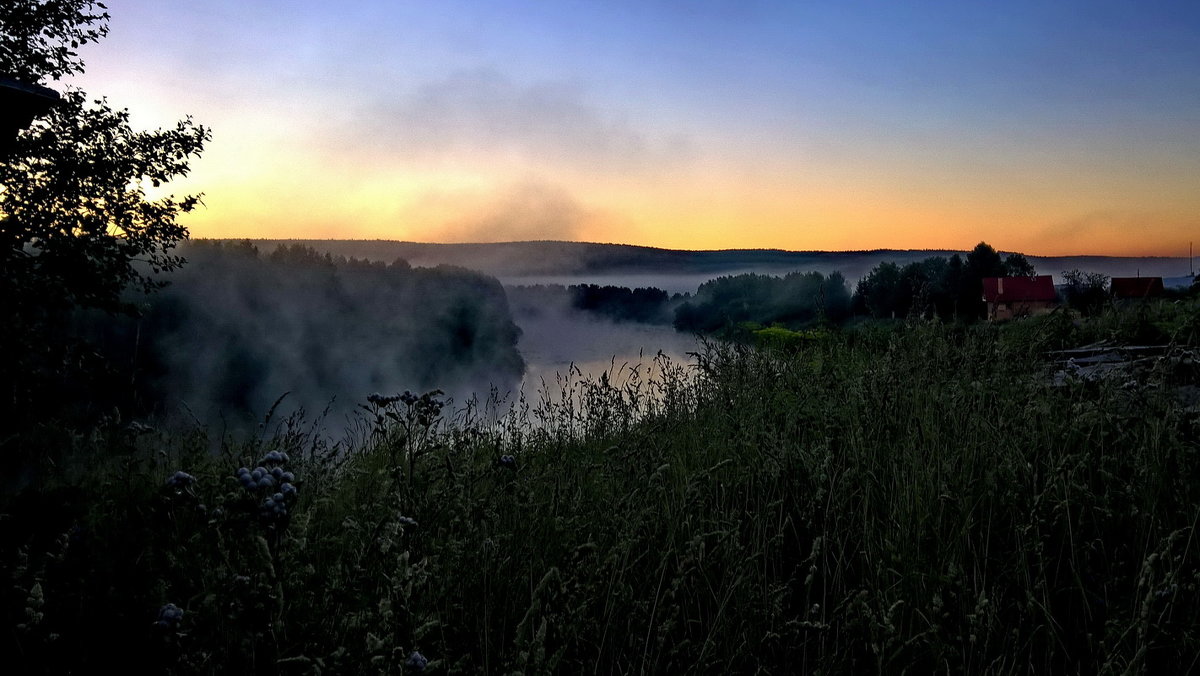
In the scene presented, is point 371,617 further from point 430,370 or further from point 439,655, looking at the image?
point 430,370

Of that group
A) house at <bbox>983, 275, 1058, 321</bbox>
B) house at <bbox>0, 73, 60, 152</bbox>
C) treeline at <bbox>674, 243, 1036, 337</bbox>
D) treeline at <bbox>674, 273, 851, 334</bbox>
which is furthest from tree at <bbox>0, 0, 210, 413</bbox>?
house at <bbox>983, 275, 1058, 321</bbox>

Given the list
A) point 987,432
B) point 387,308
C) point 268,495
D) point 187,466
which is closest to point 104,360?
point 187,466

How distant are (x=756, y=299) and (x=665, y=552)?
3577 cm

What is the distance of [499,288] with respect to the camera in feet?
220

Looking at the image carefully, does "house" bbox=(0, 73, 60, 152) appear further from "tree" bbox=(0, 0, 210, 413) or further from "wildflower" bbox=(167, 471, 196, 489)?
"tree" bbox=(0, 0, 210, 413)

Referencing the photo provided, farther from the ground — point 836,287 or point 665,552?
point 836,287

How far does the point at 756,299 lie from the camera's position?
3706 cm

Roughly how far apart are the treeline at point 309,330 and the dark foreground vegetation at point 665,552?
3695cm

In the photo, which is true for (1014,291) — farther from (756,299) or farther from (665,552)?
(665,552)

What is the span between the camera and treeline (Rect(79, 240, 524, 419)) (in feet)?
136

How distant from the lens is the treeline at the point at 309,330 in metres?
41.3

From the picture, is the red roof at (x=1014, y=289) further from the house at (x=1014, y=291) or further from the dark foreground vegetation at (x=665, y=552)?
the dark foreground vegetation at (x=665, y=552)

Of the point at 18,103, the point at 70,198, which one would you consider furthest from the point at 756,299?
the point at 18,103

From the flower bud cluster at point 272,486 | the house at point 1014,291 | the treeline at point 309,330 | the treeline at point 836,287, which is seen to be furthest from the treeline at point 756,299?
the flower bud cluster at point 272,486
